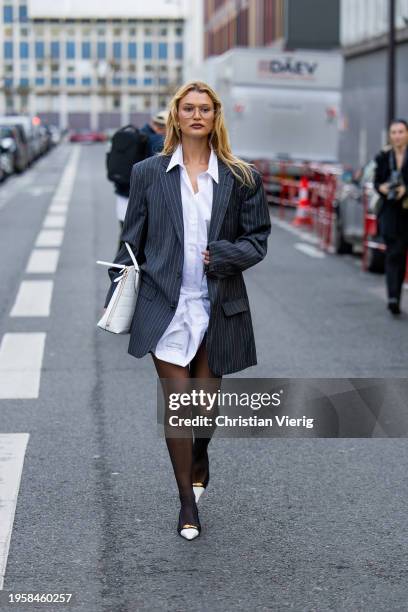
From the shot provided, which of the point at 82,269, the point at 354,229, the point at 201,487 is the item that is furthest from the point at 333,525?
the point at 354,229

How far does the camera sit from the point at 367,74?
42.9 m

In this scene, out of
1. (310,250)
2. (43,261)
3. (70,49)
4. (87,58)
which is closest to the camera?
(43,261)

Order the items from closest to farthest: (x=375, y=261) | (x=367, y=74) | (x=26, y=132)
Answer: (x=375, y=261), (x=367, y=74), (x=26, y=132)

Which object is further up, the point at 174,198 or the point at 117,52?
the point at 117,52

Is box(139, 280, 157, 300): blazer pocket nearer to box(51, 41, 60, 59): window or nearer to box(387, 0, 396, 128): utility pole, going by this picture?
box(387, 0, 396, 128): utility pole

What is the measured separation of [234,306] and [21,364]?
4.55 metres

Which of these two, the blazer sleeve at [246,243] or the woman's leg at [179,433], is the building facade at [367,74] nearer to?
the blazer sleeve at [246,243]

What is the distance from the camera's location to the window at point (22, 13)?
16788 centimetres

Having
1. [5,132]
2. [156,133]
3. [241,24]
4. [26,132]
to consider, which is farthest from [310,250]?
[241,24]

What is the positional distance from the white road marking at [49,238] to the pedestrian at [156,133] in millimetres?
8376

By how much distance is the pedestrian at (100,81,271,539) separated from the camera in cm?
496

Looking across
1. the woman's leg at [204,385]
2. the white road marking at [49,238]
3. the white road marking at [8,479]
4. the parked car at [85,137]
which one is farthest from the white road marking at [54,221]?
the parked car at [85,137]

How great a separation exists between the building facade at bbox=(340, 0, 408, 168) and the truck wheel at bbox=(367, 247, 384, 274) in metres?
21.7

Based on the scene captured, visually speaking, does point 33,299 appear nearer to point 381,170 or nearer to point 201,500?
point 381,170
